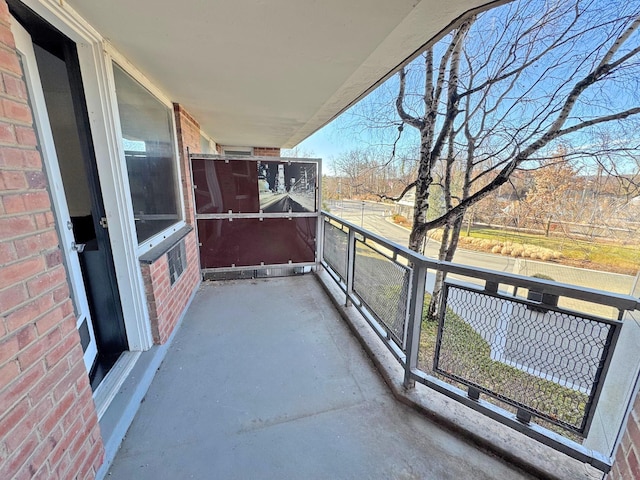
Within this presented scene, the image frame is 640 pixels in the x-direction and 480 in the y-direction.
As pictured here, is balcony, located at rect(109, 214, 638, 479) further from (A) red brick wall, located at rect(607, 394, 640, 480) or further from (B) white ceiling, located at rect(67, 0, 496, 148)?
(B) white ceiling, located at rect(67, 0, 496, 148)

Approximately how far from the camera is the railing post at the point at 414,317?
1.63 m

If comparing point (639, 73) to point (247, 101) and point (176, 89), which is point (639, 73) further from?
point (176, 89)

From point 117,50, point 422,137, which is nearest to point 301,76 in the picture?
point 117,50

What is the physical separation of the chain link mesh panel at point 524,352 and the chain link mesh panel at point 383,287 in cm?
31

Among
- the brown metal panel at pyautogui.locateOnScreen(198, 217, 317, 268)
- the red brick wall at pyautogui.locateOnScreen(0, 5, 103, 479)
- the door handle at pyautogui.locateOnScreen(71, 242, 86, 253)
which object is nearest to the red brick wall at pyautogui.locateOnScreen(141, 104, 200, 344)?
the brown metal panel at pyautogui.locateOnScreen(198, 217, 317, 268)

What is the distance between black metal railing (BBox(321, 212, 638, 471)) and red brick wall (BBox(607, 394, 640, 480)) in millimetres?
178

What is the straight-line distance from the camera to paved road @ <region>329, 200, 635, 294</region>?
645cm

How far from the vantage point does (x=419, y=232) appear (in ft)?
19.6

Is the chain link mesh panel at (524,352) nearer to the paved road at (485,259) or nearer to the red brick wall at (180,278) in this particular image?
the red brick wall at (180,278)

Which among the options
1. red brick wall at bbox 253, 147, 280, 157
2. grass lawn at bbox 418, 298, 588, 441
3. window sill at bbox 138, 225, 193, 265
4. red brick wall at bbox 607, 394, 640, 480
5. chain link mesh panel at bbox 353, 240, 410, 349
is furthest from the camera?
red brick wall at bbox 253, 147, 280, 157

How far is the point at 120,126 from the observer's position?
5.83ft

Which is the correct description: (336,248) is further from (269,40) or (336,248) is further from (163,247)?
(269,40)

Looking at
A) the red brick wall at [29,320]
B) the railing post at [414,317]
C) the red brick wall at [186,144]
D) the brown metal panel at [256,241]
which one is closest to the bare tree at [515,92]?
the brown metal panel at [256,241]

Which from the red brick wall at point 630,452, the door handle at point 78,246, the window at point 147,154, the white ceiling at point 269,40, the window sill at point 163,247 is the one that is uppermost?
the white ceiling at point 269,40
